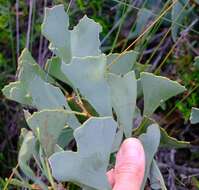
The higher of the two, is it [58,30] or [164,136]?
[58,30]

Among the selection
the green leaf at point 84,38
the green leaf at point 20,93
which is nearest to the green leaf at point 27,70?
the green leaf at point 20,93

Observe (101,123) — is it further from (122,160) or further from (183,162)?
(183,162)

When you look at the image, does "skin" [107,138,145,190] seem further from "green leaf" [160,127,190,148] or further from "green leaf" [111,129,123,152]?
"green leaf" [160,127,190,148]

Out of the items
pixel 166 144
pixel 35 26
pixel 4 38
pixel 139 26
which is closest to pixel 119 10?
pixel 139 26

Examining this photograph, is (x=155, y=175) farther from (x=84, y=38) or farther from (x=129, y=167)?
(x=84, y=38)

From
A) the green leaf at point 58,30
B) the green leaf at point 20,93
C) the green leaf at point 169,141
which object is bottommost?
the green leaf at point 169,141

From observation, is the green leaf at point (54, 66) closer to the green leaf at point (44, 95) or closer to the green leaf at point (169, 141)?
the green leaf at point (44, 95)

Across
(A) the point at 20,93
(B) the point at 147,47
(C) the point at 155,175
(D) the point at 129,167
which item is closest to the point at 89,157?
(D) the point at 129,167
